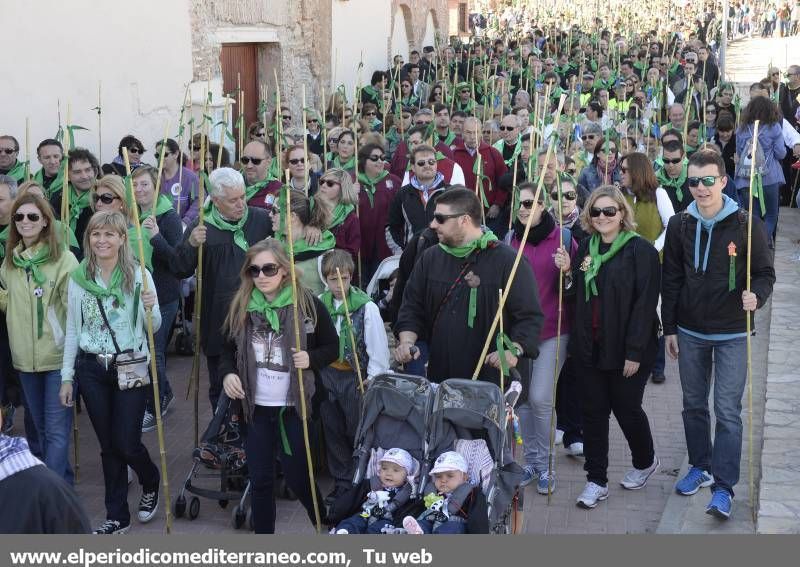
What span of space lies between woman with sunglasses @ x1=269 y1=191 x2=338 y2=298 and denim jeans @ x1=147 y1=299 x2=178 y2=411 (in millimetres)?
1017

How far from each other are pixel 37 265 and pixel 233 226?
1.09 metres

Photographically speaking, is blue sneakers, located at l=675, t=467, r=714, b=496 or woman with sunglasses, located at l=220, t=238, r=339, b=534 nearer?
woman with sunglasses, located at l=220, t=238, r=339, b=534

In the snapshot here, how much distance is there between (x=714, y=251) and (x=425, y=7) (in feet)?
72.4

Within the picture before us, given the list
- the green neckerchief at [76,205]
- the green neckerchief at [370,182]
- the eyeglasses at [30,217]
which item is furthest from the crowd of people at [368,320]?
the green neckerchief at [370,182]

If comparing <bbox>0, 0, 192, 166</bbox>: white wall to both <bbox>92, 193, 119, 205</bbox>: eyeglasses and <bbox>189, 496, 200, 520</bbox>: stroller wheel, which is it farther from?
<bbox>189, 496, 200, 520</bbox>: stroller wheel

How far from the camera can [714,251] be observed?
6023 mm

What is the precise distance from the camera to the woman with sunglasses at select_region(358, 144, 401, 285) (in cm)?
920

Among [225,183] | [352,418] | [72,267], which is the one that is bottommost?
[352,418]

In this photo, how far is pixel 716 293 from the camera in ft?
19.8

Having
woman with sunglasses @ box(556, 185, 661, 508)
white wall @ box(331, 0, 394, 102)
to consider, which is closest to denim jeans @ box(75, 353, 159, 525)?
woman with sunglasses @ box(556, 185, 661, 508)

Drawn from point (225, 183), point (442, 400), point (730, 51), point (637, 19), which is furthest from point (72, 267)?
point (730, 51)

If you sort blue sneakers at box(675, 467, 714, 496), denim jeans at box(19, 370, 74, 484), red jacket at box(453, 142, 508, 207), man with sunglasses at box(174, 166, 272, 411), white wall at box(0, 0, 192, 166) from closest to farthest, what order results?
denim jeans at box(19, 370, 74, 484), blue sneakers at box(675, 467, 714, 496), man with sunglasses at box(174, 166, 272, 411), red jacket at box(453, 142, 508, 207), white wall at box(0, 0, 192, 166)

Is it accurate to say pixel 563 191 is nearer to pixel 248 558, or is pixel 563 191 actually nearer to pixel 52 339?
pixel 52 339

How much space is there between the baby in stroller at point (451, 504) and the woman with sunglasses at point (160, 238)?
2772 millimetres
